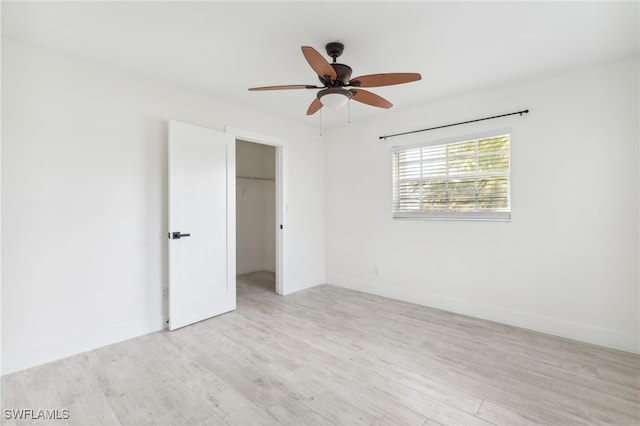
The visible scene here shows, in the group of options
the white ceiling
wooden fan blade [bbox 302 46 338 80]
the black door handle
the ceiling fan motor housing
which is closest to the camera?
wooden fan blade [bbox 302 46 338 80]

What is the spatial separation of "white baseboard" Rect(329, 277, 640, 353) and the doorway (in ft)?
8.05

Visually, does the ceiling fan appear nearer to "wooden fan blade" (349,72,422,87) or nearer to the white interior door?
"wooden fan blade" (349,72,422,87)

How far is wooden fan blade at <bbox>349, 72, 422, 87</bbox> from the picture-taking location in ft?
6.76

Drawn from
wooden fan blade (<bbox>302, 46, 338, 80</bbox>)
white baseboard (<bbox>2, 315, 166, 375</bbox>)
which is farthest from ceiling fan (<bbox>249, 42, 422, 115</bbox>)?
white baseboard (<bbox>2, 315, 166, 375</bbox>)

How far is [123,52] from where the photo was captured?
2467 millimetres

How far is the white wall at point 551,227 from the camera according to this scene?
2609 millimetres

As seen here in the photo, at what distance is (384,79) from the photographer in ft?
7.00

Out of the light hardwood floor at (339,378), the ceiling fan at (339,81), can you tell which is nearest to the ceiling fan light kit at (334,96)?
the ceiling fan at (339,81)

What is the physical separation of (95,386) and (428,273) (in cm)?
351

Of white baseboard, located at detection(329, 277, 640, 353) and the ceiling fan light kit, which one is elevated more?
the ceiling fan light kit

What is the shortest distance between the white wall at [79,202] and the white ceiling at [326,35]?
29 centimetres

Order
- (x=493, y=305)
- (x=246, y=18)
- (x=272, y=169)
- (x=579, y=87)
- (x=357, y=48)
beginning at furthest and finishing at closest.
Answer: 1. (x=272, y=169)
2. (x=493, y=305)
3. (x=579, y=87)
4. (x=357, y=48)
5. (x=246, y=18)

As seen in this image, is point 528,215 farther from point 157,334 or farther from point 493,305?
point 157,334

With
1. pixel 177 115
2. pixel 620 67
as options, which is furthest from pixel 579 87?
pixel 177 115
